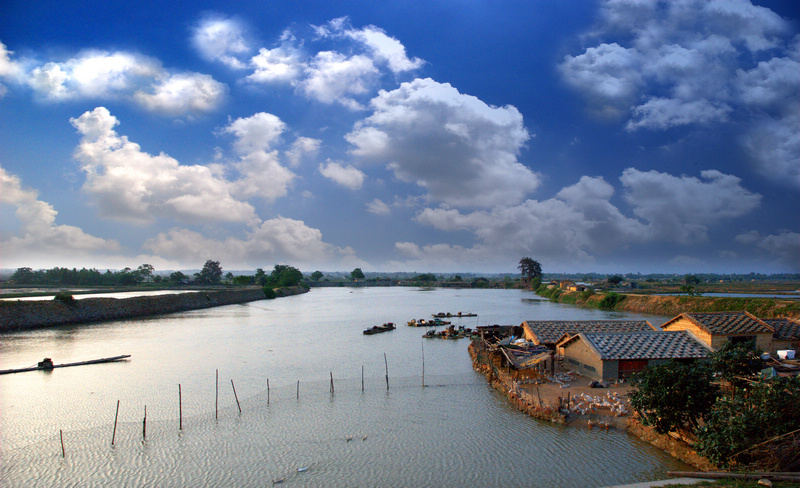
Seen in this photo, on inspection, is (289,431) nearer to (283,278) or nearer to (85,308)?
(85,308)

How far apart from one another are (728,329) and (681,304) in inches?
1841

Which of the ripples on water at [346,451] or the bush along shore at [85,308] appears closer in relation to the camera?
the ripples on water at [346,451]

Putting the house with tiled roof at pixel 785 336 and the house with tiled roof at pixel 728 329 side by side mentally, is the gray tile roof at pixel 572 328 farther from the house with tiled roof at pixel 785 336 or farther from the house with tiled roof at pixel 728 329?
the house with tiled roof at pixel 785 336

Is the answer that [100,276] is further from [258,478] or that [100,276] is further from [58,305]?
[258,478]

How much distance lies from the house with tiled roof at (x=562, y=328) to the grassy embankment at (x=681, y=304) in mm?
24779

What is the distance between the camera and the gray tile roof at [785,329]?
24734mm

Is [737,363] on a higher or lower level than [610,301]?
higher

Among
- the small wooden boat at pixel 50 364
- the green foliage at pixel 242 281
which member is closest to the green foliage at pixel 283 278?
the green foliage at pixel 242 281

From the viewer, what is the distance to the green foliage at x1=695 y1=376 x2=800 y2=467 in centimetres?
1145

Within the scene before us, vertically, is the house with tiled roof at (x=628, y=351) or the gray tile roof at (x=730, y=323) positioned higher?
the gray tile roof at (x=730, y=323)

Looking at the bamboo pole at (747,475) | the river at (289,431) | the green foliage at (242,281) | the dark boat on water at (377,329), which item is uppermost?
the green foliage at (242,281)

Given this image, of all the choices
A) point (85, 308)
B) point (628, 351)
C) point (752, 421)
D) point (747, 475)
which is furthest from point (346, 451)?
point (85, 308)

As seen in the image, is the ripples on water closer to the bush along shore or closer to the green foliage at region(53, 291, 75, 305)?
the bush along shore

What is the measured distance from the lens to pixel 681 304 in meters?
63.6
